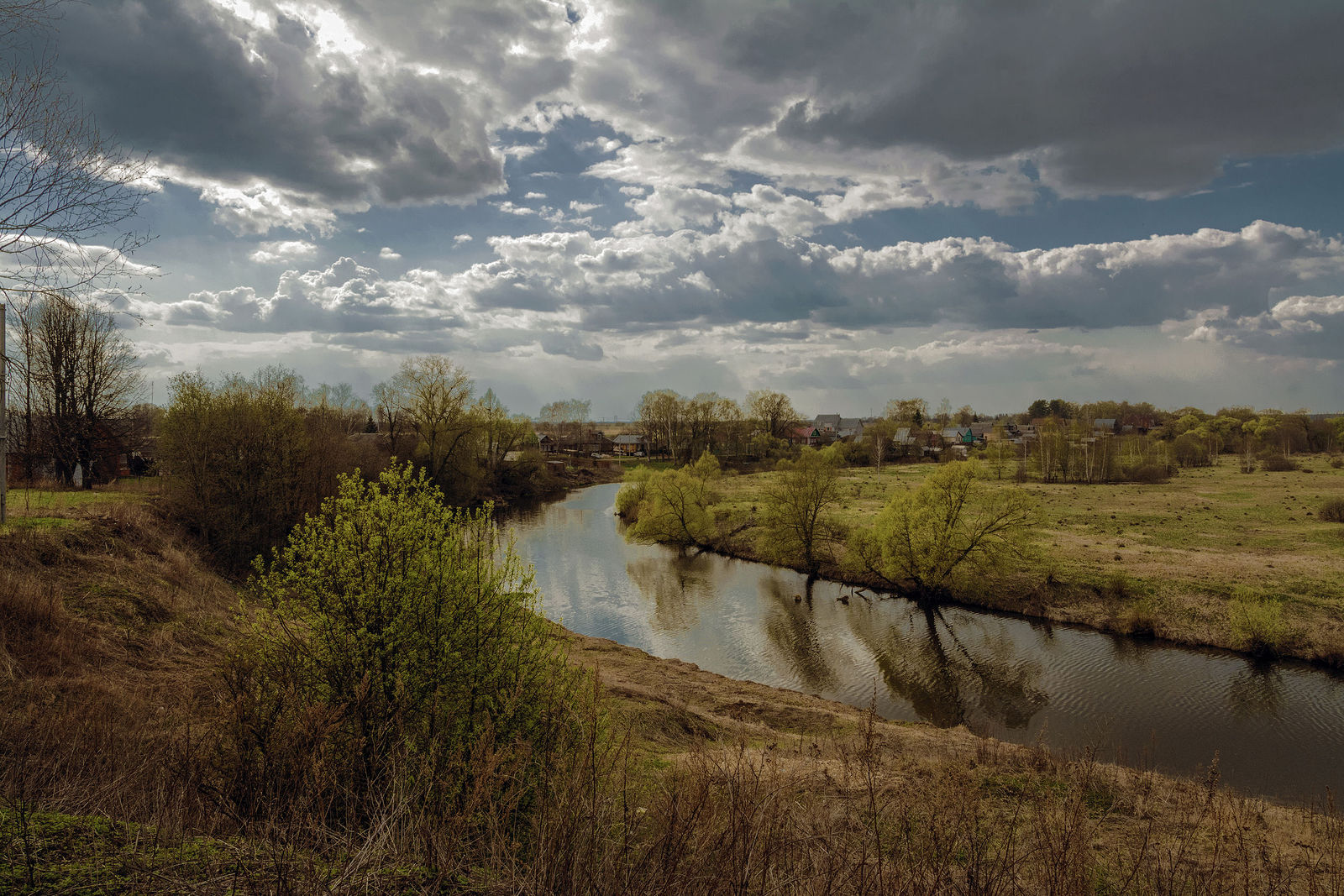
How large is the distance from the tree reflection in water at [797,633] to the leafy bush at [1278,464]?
6819 cm

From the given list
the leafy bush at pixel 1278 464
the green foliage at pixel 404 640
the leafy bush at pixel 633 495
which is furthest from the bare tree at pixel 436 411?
the leafy bush at pixel 1278 464

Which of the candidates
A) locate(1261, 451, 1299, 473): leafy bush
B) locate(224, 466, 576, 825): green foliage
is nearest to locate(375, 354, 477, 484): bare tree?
locate(224, 466, 576, 825): green foliage

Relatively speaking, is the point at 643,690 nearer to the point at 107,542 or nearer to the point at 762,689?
the point at 762,689

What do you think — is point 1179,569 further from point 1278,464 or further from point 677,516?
point 1278,464

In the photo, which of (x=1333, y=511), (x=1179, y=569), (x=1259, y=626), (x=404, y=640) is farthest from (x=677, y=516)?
(x=1333, y=511)

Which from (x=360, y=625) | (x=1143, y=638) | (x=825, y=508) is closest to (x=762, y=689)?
(x=360, y=625)

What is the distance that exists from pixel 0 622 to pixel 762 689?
17164 mm

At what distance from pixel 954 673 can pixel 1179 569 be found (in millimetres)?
15161

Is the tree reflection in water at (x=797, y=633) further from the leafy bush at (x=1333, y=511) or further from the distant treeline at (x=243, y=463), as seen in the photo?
the leafy bush at (x=1333, y=511)

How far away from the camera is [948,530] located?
2870cm

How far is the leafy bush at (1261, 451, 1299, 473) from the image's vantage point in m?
69.4

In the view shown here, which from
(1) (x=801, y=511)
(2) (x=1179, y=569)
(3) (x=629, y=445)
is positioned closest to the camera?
(2) (x=1179, y=569)

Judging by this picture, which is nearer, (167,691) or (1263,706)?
(167,691)

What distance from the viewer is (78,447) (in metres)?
29.3
